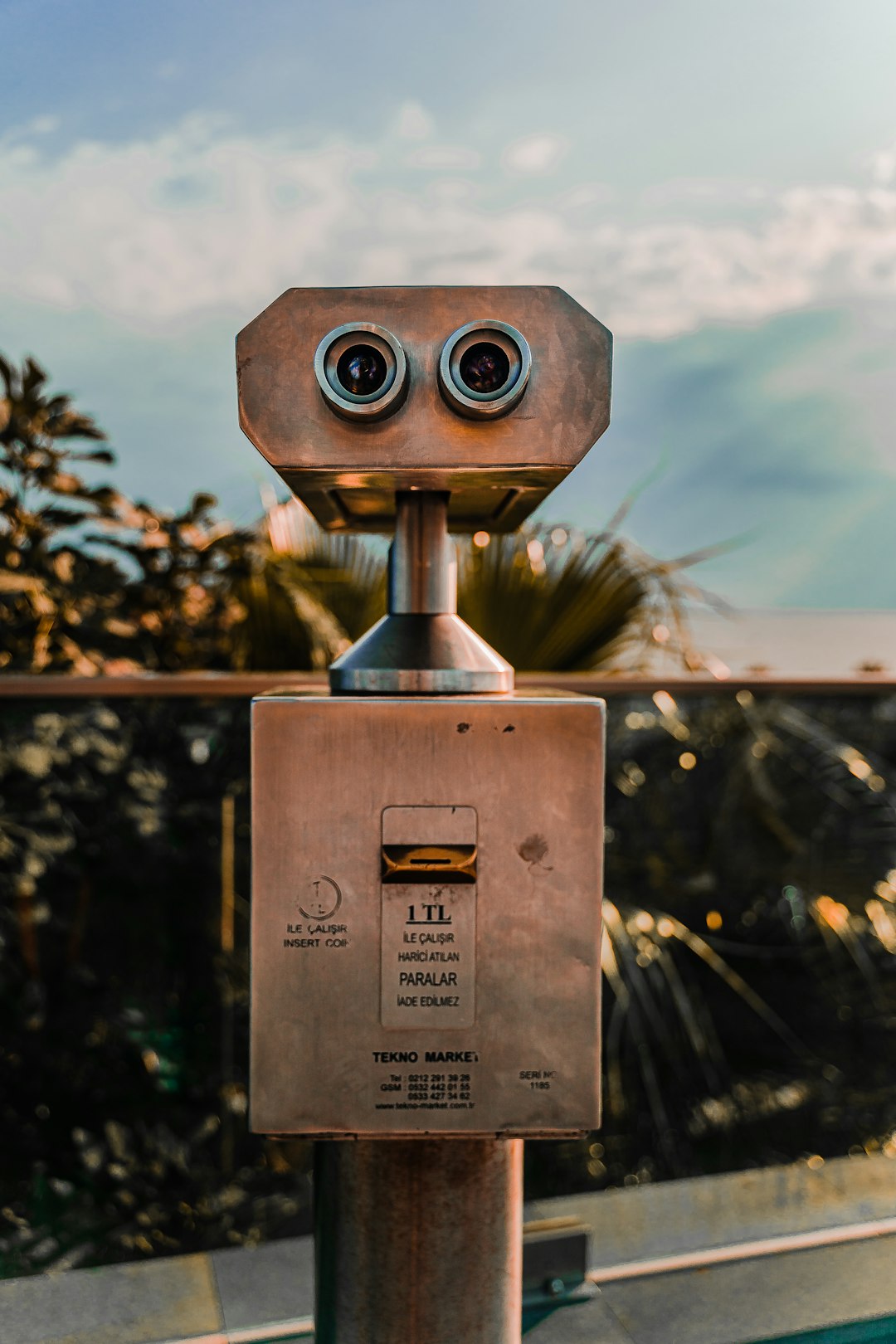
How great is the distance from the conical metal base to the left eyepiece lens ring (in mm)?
259

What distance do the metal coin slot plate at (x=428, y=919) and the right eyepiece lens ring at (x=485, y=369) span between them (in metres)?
0.37

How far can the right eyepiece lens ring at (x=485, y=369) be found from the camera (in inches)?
35.2

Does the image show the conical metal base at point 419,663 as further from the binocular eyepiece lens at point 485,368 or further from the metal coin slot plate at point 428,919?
the binocular eyepiece lens at point 485,368

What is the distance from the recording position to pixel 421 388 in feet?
3.00

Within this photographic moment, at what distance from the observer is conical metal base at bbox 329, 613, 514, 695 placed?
1.04m

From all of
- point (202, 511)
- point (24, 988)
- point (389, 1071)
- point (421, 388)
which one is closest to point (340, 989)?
point (389, 1071)

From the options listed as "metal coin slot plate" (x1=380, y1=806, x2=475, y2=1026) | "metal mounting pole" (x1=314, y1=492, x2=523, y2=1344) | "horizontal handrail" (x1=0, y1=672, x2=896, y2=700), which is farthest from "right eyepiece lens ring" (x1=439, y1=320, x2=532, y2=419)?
"horizontal handrail" (x1=0, y1=672, x2=896, y2=700)

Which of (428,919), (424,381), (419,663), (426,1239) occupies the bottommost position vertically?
(426,1239)

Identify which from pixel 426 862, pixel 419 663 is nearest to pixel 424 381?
pixel 419 663

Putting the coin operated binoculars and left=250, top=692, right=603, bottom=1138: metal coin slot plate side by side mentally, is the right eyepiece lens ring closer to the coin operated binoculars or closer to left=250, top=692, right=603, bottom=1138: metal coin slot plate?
the coin operated binoculars

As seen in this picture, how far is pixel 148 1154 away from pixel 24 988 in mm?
402

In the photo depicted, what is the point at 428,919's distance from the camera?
984mm

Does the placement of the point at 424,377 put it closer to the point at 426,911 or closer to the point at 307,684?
the point at 426,911

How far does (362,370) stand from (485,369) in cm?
11
